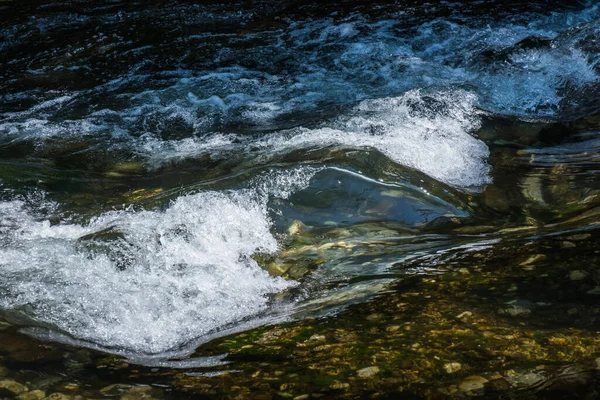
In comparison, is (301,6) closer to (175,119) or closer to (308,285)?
(175,119)

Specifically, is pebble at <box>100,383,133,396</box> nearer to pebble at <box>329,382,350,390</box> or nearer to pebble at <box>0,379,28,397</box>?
pebble at <box>0,379,28,397</box>

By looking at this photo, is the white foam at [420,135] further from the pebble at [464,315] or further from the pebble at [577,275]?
the pebble at [464,315]

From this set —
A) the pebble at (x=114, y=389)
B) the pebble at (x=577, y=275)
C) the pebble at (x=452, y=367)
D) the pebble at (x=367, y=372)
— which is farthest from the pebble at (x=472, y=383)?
the pebble at (x=114, y=389)

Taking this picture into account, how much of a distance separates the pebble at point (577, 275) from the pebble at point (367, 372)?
3.58 ft

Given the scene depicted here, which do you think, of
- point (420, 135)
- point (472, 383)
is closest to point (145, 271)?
point (472, 383)

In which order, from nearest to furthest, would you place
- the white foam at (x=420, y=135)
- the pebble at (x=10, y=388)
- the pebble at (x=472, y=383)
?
1. the pebble at (x=472, y=383)
2. the pebble at (x=10, y=388)
3. the white foam at (x=420, y=135)

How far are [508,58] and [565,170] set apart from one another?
2.46 meters

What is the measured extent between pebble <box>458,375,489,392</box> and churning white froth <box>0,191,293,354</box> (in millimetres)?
1145

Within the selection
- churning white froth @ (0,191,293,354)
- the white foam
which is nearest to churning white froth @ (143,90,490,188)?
the white foam

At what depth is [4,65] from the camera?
6.96 m

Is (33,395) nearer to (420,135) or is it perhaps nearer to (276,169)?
(276,169)

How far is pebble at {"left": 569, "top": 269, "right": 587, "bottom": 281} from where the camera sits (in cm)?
283

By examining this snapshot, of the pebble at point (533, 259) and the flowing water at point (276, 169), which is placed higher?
the flowing water at point (276, 169)

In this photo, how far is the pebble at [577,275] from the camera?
9.27ft
